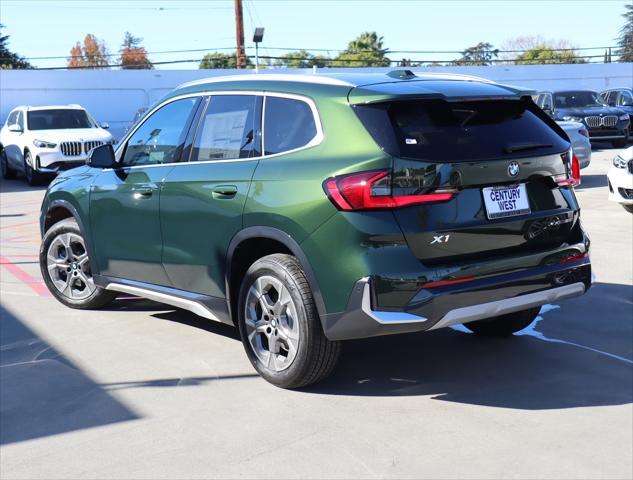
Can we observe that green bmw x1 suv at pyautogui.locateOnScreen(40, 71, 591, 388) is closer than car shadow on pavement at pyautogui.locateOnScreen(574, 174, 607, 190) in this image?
Yes

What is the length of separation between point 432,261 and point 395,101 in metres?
0.90

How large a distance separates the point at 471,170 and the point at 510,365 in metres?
1.54

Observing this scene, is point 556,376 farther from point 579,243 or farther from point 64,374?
point 64,374

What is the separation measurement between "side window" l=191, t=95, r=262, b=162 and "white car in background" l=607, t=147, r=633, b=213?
7336 millimetres

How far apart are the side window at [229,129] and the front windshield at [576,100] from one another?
19834mm

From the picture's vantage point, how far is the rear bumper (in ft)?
14.1

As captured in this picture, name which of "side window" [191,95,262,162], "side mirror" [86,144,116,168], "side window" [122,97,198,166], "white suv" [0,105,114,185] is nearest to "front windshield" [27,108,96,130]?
"white suv" [0,105,114,185]

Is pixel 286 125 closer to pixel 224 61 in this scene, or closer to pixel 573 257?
pixel 573 257

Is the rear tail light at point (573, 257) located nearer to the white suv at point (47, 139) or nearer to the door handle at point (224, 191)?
the door handle at point (224, 191)

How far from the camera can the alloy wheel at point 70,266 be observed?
22.9 ft

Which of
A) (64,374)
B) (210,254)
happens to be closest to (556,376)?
(210,254)

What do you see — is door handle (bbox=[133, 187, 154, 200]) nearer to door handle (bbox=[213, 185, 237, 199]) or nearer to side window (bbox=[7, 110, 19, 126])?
door handle (bbox=[213, 185, 237, 199])

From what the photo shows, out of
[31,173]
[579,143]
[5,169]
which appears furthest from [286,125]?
[5,169]

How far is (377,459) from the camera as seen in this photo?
157 inches
